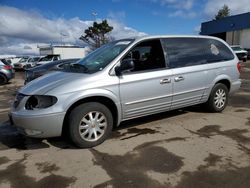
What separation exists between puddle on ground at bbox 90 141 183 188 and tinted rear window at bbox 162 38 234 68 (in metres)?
1.87

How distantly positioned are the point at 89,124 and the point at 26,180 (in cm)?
130

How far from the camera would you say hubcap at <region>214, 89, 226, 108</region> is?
21.2 ft

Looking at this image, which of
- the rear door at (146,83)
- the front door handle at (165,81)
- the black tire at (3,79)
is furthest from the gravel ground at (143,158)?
the black tire at (3,79)

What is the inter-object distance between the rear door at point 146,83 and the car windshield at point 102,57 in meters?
0.23

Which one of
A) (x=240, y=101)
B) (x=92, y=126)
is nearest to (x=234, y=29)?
(x=240, y=101)

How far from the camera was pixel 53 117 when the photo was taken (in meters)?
4.32

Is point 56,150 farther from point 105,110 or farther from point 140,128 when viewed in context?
point 140,128

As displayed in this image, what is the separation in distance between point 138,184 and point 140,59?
261 cm

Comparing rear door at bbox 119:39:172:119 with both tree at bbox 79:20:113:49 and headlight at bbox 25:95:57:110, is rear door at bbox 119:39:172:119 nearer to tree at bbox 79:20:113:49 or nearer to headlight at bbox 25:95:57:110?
headlight at bbox 25:95:57:110

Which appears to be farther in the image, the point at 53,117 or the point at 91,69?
the point at 91,69

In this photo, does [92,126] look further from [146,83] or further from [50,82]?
[146,83]

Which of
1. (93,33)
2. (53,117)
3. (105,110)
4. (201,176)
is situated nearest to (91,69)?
(105,110)

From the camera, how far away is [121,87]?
4.83m

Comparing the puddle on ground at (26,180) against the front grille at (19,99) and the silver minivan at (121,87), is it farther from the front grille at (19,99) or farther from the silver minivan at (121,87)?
the front grille at (19,99)
